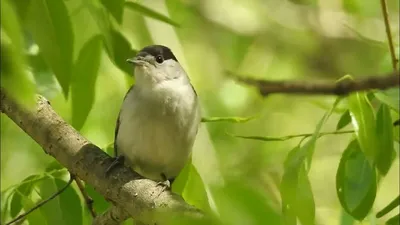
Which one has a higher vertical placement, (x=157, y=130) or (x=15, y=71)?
(x=15, y=71)

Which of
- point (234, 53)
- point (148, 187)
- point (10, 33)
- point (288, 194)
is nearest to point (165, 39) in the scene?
point (234, 53)

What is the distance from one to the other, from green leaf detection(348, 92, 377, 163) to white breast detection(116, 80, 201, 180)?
0.84 meters

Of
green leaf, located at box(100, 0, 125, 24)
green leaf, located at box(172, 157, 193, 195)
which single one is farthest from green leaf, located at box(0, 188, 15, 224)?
green leaf, located at box(100, 0, 125, 24)

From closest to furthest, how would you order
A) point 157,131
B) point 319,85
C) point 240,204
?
point 319,85 → point 240,204 → point 157,131

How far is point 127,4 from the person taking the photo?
4.83 ft

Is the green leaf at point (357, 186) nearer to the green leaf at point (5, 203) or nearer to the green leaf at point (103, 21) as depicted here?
the green leaf at point (103, 21)

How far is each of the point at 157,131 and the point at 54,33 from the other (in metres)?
0.89

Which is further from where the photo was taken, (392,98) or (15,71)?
(392,98)

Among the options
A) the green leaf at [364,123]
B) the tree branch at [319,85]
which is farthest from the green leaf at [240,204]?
the green leaf at [364,123]

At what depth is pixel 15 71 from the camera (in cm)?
66

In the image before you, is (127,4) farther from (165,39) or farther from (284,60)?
(284,60)

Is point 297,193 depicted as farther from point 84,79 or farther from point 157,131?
point 157,131

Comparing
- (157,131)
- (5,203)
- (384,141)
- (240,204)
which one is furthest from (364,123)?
(157,131)

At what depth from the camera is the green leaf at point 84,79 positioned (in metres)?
1.49
